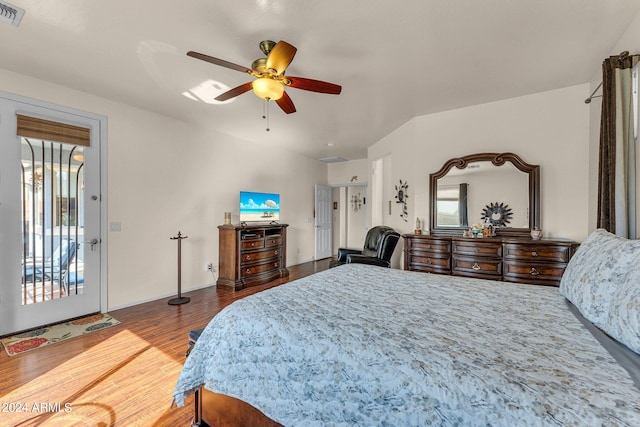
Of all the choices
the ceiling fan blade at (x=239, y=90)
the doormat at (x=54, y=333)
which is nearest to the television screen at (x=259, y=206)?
the doormat at (x=54, y=333)

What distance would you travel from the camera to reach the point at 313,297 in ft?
5.21

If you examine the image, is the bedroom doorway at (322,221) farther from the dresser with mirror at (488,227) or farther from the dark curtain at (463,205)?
the dark curtain at (463,205)

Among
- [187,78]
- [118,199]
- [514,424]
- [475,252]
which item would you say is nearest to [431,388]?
[514,424]

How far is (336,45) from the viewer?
2.26 m

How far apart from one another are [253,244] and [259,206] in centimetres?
77

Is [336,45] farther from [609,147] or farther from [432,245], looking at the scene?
[432,245]

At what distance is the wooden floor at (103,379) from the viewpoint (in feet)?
5.50

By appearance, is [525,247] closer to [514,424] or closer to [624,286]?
[624,286]

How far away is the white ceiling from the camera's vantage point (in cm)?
187

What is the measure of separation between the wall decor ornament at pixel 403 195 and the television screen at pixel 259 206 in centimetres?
226

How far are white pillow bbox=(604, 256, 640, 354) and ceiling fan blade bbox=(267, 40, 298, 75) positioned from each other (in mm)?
2074

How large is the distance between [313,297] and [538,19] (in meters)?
2.50

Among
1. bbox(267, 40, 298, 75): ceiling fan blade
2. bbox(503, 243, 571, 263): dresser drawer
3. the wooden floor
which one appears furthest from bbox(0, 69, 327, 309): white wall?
bbox(503, 243, 571, 263): dresser drawer

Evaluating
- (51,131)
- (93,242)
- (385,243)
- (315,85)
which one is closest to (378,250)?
(385,243)
